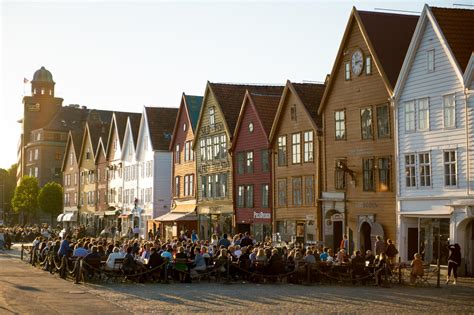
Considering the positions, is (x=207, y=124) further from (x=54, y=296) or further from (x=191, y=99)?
(x=54, y=296)

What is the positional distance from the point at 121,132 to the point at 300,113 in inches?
1460

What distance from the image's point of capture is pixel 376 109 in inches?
1617

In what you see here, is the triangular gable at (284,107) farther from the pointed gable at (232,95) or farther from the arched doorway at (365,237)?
the arched doorway at (365,237)

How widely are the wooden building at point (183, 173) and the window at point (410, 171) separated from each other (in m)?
26.6

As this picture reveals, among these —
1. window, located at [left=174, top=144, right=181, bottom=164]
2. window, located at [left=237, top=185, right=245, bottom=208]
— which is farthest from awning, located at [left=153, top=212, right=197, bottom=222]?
window, located at [left=237, top=185, right=245, bottom=208]

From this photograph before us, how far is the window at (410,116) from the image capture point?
126 feet

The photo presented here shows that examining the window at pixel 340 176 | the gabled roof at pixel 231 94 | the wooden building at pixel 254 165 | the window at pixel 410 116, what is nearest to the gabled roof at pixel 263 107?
the wooden building at pixel 254 165

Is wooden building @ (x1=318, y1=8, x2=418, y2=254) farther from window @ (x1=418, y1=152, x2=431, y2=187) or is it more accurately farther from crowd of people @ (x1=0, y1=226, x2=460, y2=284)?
crowd of people @ (x1=0, y1=226, x2=460, y2=284)

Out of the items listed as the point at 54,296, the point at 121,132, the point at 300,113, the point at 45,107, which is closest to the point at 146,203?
the point at 121,132

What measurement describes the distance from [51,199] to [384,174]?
74.6 metres

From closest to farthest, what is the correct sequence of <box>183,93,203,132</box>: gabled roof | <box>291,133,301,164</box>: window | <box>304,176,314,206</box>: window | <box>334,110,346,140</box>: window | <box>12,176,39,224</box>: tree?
<box>334,110,346,140</box>: window → <box>304,176,314,206</box>: window → <box>291,133,301,164</box>: window → <box>183,93,203,132</box>: gabled roof → <box>12,176,39,224</box>: tree

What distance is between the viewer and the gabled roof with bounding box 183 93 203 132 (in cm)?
6550

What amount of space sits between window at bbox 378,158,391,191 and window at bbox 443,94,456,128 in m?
4.82

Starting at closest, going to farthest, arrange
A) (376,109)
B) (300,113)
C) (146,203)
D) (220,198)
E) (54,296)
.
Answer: (54,296), (376,109), (300,113), (220,198), (146,203)
